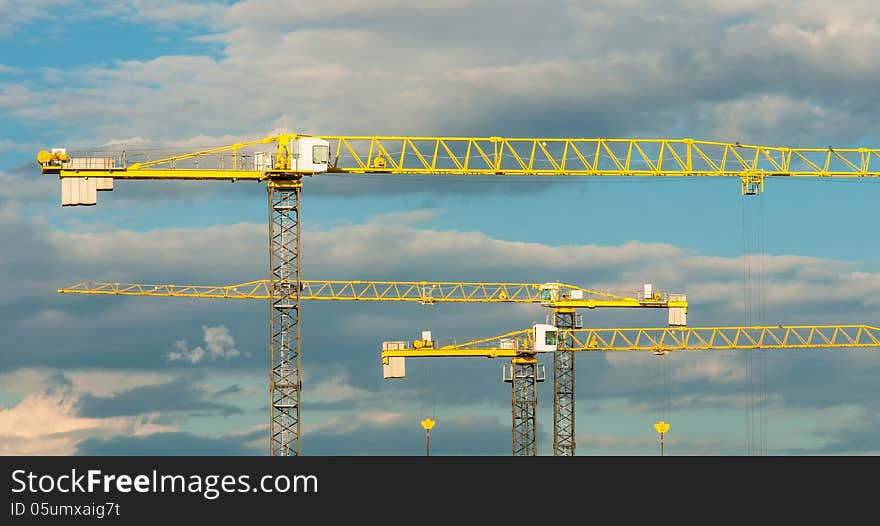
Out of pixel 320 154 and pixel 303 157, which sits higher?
pixel 320 154

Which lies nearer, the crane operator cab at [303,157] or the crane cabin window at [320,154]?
the crane operator cab at [303,157]

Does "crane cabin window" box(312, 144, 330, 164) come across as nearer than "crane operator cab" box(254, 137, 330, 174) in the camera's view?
No

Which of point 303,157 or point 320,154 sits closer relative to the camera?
point 303,157
